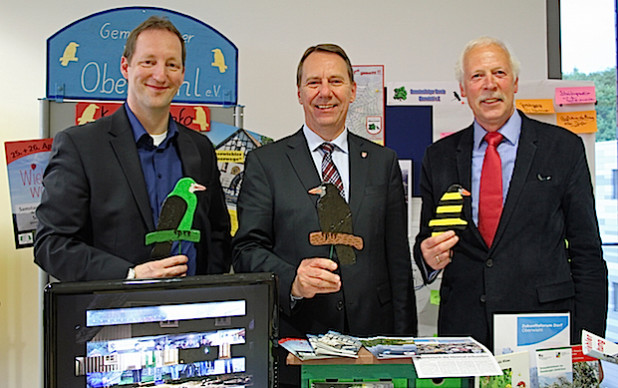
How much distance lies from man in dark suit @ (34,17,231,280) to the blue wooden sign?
68 centimetres

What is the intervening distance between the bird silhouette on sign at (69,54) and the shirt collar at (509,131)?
1859mm

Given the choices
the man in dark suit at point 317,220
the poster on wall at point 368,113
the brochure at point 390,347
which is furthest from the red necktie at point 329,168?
the poster on wall at point 368,113

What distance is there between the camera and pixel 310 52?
2115 mm

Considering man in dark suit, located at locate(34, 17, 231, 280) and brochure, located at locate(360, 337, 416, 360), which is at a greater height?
man in dark suit, located at locate(34, 17, 231, 280)

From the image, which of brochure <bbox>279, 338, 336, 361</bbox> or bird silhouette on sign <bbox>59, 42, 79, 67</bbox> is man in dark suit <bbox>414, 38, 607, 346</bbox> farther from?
bird silhouette on sign <bbox>59, 42, 79, 67</bbox>

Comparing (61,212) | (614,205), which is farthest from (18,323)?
(614,205)

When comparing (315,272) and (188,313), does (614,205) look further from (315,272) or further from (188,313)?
(188,313)

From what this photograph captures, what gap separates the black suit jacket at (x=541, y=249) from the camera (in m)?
1.96

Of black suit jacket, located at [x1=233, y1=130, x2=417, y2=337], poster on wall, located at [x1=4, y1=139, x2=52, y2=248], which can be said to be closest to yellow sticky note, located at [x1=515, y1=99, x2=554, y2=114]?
black suit jacket, located at [x1=233, y1=130, x2=417, y2=337]

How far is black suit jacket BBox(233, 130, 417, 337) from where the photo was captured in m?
1.98

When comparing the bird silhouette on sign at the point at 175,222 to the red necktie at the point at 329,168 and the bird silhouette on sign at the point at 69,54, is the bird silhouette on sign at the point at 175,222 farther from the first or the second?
the bird silhouette on sign at the point at 69,54

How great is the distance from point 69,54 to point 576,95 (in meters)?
2.67

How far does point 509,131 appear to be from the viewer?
204cm

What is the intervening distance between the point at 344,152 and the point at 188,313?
999mm
